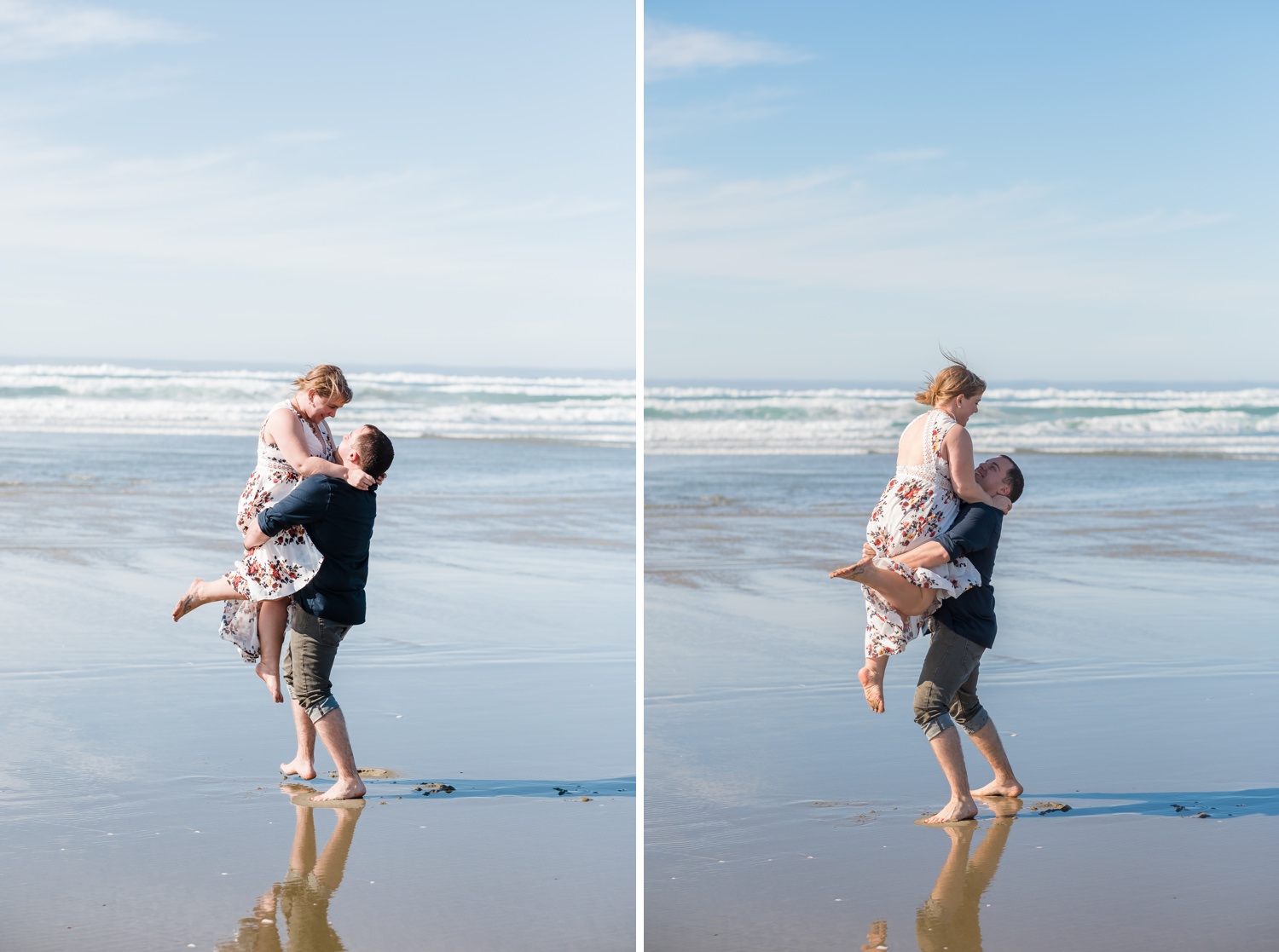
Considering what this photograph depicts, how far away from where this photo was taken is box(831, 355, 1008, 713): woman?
457 cm

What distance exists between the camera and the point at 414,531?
12.2 m

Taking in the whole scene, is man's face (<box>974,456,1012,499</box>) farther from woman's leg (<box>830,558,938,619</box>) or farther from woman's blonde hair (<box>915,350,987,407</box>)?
woman's leg (<box>830,558,938,619</box>)

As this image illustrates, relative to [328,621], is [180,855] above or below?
below

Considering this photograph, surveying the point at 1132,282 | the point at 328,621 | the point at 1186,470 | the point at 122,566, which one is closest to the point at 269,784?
the point at 328,621

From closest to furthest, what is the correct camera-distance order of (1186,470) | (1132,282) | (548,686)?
1. (548,686)
2. (1186,470)
3. (1132,282)

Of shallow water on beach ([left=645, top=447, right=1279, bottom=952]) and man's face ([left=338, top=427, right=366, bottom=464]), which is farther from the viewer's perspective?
man's face ([left=338, top=427, right=366, bottom=464])

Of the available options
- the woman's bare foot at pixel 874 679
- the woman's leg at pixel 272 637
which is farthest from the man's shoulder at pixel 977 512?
the woman's leg at pixel 272 637

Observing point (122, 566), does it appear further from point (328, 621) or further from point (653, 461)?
point (653, 461)

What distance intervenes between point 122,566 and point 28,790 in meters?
5.42

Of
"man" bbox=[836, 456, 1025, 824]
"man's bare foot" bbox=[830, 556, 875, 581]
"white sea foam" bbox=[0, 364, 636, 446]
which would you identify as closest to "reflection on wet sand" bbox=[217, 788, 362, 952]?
"man's bare foot" bbox=[830, 556, 875, 581]

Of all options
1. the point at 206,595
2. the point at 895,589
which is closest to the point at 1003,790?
the point at 895,589

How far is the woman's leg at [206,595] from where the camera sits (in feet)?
15.9

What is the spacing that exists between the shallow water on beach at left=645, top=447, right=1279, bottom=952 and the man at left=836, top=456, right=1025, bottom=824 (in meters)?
0.17

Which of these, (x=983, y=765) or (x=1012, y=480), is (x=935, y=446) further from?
(x=983, y=765)
